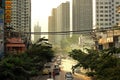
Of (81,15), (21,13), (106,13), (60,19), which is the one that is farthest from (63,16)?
(21,13)

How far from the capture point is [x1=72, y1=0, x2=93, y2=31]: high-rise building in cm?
8685

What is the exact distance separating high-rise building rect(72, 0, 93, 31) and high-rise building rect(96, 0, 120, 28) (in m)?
3.43

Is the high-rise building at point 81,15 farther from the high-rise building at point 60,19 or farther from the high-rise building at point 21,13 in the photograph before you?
the high-rise building at point 21,13

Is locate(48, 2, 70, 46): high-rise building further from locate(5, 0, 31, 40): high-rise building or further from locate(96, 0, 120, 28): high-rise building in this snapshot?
locate(5, 0, 31, 40): high-rise building

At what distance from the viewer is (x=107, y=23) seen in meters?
112

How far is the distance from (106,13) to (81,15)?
1138cm

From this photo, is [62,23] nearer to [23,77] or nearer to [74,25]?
[74,25]

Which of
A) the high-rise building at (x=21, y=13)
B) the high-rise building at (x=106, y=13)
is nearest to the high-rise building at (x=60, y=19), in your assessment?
the high-rise building at (x=106, y=13)

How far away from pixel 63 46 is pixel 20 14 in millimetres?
108411

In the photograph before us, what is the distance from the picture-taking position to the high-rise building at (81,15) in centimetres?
8685

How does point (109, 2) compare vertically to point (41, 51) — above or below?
above

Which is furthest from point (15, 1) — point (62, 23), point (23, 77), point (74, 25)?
point (62, 23)

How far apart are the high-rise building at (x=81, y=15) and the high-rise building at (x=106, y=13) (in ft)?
11.3

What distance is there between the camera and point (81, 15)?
102m
